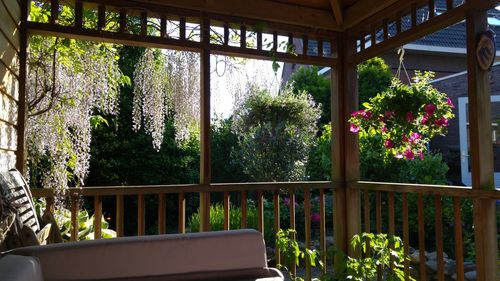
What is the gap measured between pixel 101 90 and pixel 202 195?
138 cm

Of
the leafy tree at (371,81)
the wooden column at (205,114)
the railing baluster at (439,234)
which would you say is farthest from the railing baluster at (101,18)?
the leafy tree at (371,81)

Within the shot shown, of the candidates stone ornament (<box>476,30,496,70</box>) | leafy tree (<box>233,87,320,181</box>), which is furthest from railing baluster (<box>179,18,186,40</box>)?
leafy tree (<box>233,87,320,181</box>)

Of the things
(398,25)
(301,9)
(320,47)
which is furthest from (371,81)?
(398,25)

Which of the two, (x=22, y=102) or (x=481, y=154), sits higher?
(x=22, y=102)

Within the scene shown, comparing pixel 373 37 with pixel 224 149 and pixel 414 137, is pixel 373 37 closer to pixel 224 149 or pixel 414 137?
pixel 414 137

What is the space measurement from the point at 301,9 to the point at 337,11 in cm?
31

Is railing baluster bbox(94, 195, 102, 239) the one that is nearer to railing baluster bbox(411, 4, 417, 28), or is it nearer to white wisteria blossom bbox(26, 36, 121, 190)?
white wisteria blossom bbox(26, 36, 121, 190)

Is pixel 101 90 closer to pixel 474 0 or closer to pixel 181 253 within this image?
pixel 181 253

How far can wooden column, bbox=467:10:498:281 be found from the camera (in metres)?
2.38

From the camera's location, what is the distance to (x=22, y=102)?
8.54 ft

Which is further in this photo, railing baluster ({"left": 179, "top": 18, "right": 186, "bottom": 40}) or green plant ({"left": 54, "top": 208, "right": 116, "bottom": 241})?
green plant ({"left": 54, "top": 208, "right": 116, "bottom": 241})

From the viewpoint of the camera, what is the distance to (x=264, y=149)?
5883 mm

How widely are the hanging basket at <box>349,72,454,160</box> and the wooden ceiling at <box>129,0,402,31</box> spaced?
2.25ft

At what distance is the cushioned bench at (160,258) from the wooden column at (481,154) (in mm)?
1453
